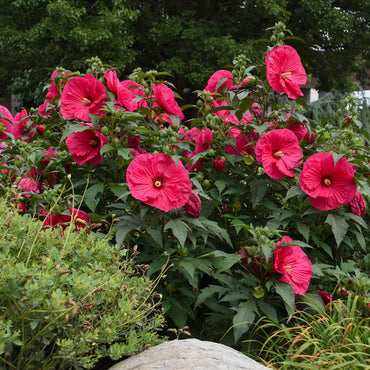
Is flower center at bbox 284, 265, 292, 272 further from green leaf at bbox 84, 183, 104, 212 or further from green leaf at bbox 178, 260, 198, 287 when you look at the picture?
green leaf at bbox 84, 183, 104, 212

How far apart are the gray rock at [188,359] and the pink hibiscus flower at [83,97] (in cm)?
105

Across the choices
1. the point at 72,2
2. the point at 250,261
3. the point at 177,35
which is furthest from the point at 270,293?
the point at 177,35

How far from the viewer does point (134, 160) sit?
184 centimetres

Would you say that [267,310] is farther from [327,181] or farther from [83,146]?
[83,146]

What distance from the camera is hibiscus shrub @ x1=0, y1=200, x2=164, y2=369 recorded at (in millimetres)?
1186

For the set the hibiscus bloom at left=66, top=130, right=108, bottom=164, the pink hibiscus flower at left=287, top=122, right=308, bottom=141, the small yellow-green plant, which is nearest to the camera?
the small yellow-green plant

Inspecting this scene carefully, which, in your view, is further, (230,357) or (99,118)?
(99,118)

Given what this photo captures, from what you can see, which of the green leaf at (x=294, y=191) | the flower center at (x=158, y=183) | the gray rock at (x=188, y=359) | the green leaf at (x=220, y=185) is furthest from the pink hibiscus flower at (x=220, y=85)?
the gray rock at (x=188, y=359)

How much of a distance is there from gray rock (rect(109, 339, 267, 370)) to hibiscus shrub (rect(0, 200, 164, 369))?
5 cm

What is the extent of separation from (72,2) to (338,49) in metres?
7.16

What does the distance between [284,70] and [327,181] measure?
1.67 ft

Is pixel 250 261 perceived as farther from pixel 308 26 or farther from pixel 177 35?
pixel 308 26

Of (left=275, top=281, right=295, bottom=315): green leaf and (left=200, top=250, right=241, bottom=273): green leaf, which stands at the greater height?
(left=200, top=250, right=241, bottom=273): green leaf

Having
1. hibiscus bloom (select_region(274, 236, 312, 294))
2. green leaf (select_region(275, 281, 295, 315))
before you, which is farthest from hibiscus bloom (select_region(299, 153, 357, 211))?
green leaf (select_region(275, 281, 295, 315))
